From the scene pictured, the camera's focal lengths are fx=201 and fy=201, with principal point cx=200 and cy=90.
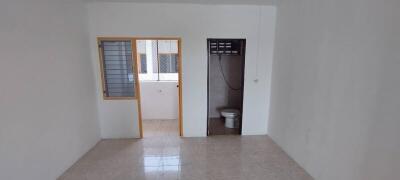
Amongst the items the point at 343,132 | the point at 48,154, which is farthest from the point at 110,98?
the point at 343,132

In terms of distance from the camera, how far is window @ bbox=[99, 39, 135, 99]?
365 cm

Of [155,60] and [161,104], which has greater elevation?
[155,60]

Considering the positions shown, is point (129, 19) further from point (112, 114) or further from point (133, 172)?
point (133, 172)

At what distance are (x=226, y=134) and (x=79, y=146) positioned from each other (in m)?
2.66

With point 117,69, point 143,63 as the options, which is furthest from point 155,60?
point 117,69

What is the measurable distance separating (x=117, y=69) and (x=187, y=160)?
2080 millimetres

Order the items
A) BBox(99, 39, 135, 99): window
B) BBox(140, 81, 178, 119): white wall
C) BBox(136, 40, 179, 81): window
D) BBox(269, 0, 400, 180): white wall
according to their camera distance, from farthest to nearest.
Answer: BBox(136, 40, 179, 81): window < BBox(140, 81, 178, 119): white wall < BBox(99, 39, 135, 99): window < BBox(269, 0, 400, 180): white wall

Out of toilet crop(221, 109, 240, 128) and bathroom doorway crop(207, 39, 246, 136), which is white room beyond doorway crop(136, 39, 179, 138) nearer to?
bathroom doorway crop(207, 39, 246, 136)

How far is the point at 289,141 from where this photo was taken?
3277 millimetres

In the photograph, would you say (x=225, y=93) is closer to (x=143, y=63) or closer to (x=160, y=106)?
(x=160, y=106)

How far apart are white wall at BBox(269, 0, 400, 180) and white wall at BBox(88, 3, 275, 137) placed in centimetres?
57

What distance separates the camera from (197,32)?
3.66 m

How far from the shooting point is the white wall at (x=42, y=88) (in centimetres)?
195

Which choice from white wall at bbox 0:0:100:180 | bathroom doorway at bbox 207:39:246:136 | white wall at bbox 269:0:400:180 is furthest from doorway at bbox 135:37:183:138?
white wall at bbox 269:0:400:180
